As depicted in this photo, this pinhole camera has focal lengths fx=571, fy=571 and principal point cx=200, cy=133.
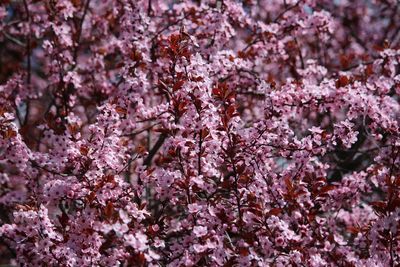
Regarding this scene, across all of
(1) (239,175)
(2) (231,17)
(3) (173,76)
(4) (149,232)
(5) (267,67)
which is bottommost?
A: (4) (149,232)

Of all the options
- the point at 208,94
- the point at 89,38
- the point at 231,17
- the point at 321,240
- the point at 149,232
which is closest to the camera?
the point at 149,232

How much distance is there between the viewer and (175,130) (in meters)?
5.19

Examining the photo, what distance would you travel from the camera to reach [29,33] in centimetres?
746

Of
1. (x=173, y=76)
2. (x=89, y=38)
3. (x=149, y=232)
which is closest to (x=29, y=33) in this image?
(x=89, y=38)

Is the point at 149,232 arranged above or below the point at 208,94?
below

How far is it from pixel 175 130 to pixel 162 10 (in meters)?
2.63

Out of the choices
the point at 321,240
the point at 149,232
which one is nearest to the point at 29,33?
the point at 149,232

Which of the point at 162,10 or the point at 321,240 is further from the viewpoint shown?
the point at 162,10

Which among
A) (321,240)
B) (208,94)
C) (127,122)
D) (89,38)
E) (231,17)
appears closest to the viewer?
(208,94)

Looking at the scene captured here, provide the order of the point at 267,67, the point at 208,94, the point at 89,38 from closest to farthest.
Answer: the point at 208,94, the point at 89,38, the point at 267,67

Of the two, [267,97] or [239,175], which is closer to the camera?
[239,175]

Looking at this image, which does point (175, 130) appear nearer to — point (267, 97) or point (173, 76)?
point (173, 76)

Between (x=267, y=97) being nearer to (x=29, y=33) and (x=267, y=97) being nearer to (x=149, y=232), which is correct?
(x=149, y=232)

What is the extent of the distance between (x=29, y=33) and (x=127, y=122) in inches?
86.2
